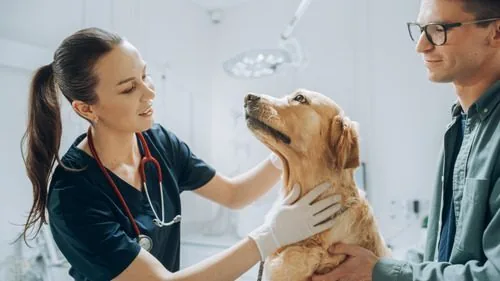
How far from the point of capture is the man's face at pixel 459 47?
2.80 ft

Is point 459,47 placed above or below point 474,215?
above

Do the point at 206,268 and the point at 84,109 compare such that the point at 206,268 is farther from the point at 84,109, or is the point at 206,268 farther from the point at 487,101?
the point at 487,101

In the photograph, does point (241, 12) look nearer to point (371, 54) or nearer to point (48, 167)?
point (371, 54)

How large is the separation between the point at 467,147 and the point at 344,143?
1.03 ft

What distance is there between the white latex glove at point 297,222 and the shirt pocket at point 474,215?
354 millimetres

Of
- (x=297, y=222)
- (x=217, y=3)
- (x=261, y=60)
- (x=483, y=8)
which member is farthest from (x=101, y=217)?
(x=217, y=3)

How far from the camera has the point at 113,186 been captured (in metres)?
1.22

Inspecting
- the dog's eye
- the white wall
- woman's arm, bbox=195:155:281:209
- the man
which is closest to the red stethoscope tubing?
woman's arm, bbox=195:155:281:209

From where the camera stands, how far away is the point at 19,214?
73.4 inches

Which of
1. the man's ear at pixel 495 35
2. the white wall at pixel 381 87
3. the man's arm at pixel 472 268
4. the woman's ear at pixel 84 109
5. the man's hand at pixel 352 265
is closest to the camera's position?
the man's arm at pixel 472 268

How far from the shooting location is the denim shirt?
765 mm

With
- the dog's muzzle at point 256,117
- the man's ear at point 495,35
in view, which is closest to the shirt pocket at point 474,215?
the man's ear at point 495,35

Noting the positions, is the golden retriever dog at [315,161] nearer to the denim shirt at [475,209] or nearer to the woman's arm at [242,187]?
the denim shirt at [475,209]

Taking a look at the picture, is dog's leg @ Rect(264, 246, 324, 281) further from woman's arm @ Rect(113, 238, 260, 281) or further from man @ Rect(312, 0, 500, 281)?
man @ Rect(312, 0, 500, 281)
